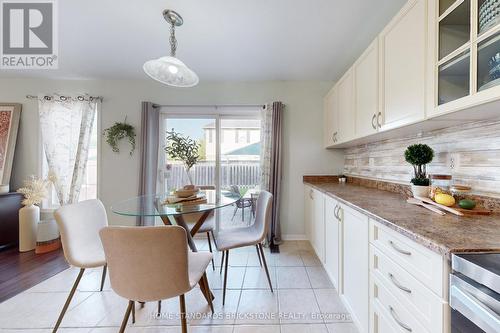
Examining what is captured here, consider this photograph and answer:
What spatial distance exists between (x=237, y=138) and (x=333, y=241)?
1994 millimetres

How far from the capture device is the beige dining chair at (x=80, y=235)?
1446 millimetres

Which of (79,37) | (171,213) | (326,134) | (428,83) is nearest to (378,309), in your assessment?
(428,83)

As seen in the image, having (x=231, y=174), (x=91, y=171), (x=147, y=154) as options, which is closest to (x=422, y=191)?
(x=231, y=174)

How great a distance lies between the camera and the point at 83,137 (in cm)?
295

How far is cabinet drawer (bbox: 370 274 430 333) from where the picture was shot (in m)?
0.84

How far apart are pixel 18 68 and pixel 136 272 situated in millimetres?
3530

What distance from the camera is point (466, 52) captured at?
3.06 feet

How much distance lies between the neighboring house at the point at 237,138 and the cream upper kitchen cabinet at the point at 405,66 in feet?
6.23

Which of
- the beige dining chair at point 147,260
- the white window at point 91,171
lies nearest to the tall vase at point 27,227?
the white window at point 91,171

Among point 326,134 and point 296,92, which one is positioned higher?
point 296,92

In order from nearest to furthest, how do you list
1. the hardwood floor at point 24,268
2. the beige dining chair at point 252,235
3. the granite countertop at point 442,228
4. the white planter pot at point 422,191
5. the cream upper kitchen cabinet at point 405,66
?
the granite countertop at point 442,228, the cream upper kitchen cabinet at point 405,66, the white planter pot at point 422,191, the beige dining chair at point 252,235, the hardwood floor at point 24,268

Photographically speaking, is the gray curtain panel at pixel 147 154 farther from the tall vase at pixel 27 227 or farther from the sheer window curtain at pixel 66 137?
the tall vase at pixel 27 227

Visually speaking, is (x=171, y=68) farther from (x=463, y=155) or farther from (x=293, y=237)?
(x=293, y=237)

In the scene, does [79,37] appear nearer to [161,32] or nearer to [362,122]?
[161,32]
